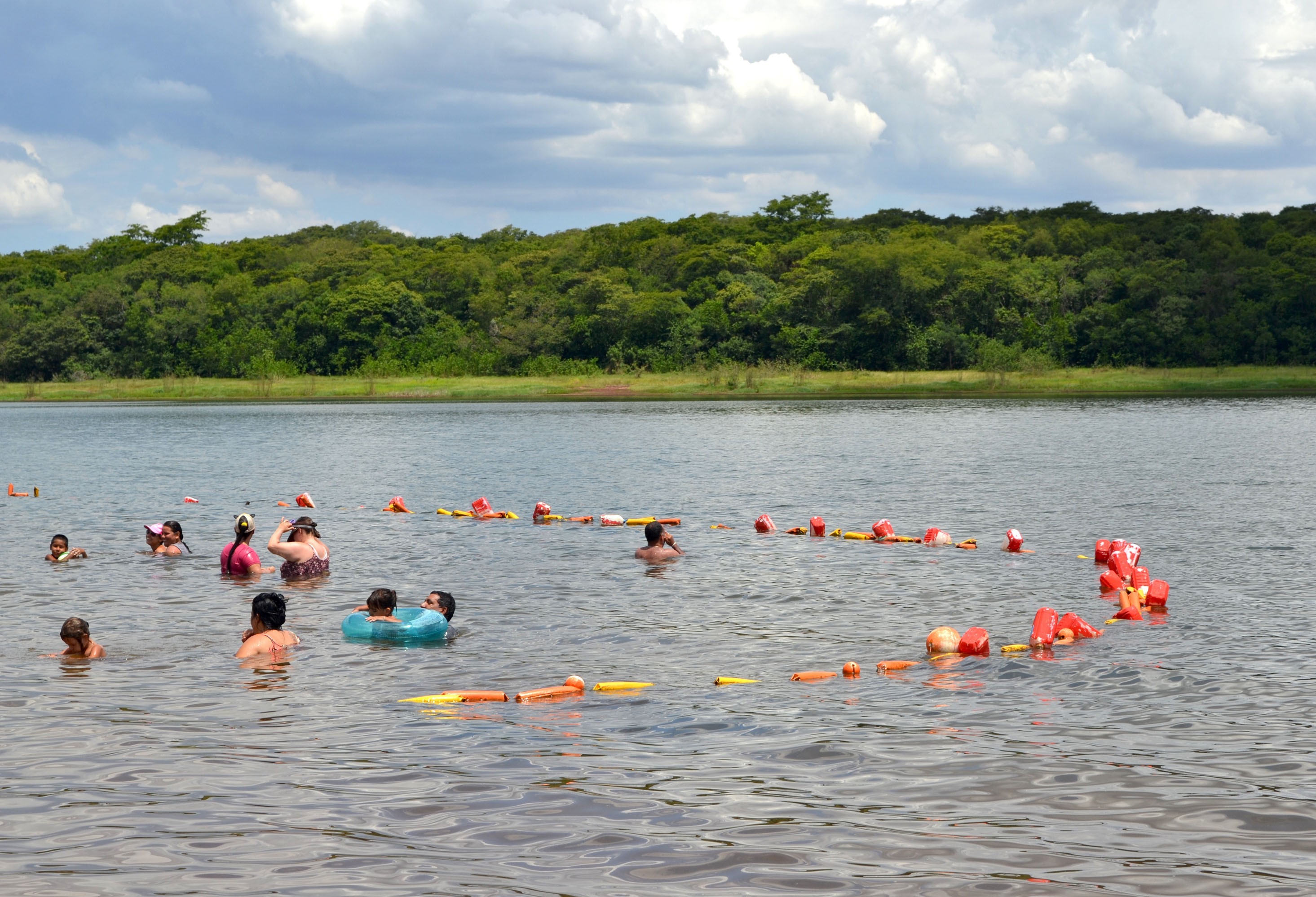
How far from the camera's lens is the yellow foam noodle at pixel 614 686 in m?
14.0

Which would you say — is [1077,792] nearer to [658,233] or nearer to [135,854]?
[135,854]

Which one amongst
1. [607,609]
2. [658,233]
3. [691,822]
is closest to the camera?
[691,822]

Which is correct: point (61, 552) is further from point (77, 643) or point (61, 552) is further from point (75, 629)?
point (75, 629)

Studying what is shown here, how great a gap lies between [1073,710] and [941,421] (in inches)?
2374

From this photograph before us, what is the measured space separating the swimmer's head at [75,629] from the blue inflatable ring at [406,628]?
129 inches

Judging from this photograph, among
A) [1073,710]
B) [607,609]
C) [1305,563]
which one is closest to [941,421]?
[1305,563]

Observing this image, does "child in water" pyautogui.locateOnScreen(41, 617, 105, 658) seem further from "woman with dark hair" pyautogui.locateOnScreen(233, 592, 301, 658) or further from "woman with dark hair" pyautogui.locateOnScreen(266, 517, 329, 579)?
"woman with dark hair" pyautogui.locateOnScreen(266, 517, 329, 579)

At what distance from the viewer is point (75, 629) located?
15.5 metres

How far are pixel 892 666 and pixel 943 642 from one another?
42.1 inches

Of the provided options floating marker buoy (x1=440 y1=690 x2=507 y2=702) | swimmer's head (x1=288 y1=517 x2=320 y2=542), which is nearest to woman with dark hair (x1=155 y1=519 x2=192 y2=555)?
swimmer's head (x1=288 y1=517 x2=320 y2=542)

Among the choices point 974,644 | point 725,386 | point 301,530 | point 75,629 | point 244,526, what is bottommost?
point 974,644

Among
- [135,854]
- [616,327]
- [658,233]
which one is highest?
[658,233]

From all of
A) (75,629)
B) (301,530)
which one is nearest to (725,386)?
(301,530)

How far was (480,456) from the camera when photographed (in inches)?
2090
